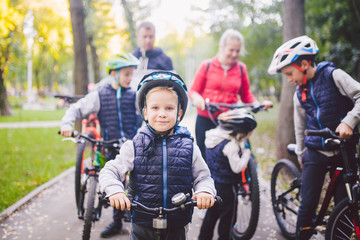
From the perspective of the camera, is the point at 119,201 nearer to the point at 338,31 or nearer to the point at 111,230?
the point at 111,230

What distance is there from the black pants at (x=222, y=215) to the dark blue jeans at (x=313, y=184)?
72 cm

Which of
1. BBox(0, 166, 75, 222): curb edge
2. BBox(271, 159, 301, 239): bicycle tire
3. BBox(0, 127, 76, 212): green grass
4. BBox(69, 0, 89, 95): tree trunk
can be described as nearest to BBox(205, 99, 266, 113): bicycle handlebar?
BBox(271, 159, 301, 239): bicycle tire

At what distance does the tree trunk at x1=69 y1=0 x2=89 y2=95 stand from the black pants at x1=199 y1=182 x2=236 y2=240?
300 inches

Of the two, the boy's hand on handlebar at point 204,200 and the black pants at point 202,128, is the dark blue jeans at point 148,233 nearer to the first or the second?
the boy's hand on handlebar at point 204,200

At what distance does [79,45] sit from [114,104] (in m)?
6.74

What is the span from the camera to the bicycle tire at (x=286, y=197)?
374 cm

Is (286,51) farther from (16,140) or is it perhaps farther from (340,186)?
(16,140)

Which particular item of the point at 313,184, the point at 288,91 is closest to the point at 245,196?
the point at 313,184

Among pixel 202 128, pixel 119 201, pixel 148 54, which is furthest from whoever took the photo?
pixel 148 54

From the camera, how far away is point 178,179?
2203mm

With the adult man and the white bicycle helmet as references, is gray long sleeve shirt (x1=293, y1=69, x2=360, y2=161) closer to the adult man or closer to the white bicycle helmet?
the white bicycle helmet

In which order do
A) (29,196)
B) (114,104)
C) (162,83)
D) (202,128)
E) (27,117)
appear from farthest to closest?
(27,117) → (29,196) → (202,128) → (114,104) → (162,83)

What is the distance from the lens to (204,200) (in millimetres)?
1948

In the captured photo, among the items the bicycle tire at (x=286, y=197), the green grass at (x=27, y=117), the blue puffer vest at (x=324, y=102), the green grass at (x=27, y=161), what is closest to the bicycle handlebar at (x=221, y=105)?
the bicycle tire at (x=286, y=197)
